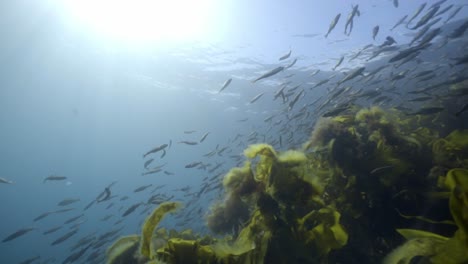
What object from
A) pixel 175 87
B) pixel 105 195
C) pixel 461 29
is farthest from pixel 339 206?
pixel 175 87

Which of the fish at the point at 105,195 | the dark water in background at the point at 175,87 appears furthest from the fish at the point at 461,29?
the fish at the point at 105,195

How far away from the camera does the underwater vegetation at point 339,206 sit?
2.56m

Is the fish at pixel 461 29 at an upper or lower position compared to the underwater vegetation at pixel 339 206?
upper

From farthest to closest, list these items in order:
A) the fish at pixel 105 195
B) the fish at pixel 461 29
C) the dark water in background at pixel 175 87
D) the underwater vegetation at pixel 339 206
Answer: the dark water in background at pixel 175 87
the fish at pixel 105 195
the fish at pixel 461 29
the underwater vegetation at pixel 339 206

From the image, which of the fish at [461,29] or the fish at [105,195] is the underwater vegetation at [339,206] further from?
the fish at [105,195]

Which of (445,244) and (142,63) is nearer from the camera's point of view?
(445,244)

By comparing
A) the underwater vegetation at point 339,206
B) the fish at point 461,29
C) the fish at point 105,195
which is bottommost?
the fish at point 105,195

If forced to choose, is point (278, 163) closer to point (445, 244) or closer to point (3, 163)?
point (445, 244)

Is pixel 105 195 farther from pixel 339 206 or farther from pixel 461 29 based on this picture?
pixel 461 29

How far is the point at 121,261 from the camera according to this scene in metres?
3.59

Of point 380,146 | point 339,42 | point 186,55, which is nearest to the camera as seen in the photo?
point 380,146

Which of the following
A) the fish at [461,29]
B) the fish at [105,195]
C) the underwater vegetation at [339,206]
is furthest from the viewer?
the fish at [105,195]

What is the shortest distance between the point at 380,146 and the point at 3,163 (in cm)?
11633

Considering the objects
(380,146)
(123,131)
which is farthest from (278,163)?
(123,131)
